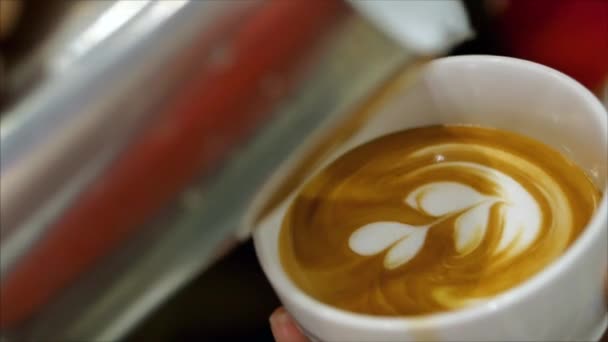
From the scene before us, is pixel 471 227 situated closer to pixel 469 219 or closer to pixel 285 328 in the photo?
pixel 469 219

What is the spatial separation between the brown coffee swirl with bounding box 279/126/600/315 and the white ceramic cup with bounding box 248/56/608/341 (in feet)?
0.04

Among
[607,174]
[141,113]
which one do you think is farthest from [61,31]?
[607,174]

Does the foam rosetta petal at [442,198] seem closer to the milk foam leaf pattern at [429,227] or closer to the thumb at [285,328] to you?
the milk foam leaf pattern at [429,227]

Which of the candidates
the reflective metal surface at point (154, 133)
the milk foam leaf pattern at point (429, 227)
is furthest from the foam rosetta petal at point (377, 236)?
the reflective metal surface at point (154, 133)

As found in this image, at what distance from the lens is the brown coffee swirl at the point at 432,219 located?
A: 1.35 feet

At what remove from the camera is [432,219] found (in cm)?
46

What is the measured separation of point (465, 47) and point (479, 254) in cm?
19

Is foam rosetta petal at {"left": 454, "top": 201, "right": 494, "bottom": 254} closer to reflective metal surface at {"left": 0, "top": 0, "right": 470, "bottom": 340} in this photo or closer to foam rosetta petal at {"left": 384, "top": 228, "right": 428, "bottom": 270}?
foam rosetta petal at {"left": 384, "top": 228, "right": 428, "bottom": 270}

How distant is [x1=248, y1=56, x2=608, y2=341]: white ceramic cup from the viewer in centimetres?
34

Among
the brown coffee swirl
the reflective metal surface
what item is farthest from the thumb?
the reflective metal surface

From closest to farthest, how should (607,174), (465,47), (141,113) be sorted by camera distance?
(141,113)
(607,174)
(465,47)

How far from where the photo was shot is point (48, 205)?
30 centimetres

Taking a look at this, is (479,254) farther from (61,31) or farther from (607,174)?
(61,31)

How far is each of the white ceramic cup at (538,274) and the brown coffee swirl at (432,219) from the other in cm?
1
